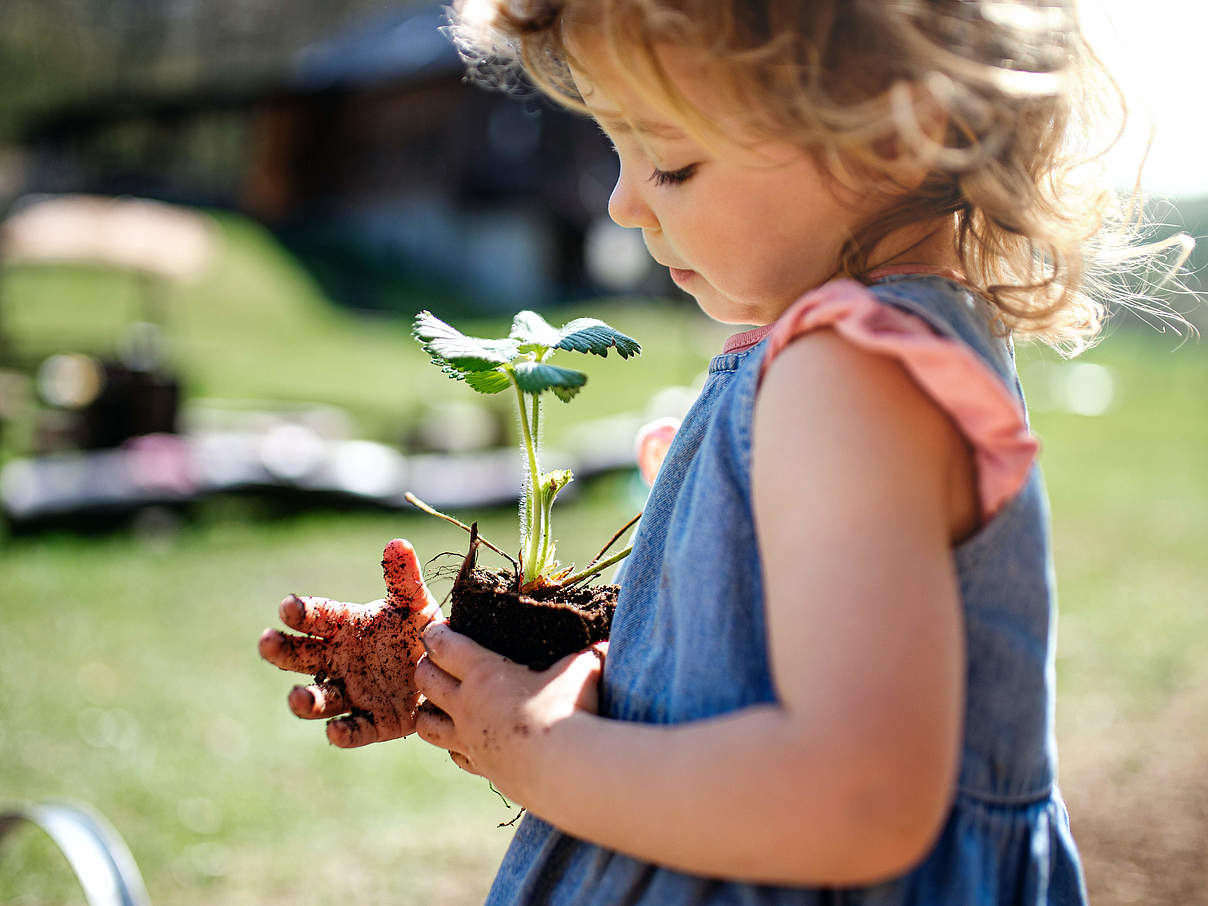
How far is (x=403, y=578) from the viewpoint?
4.65 feet

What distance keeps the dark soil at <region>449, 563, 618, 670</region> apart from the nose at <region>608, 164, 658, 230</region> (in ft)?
1.54

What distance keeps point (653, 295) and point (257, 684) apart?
20.4 metres

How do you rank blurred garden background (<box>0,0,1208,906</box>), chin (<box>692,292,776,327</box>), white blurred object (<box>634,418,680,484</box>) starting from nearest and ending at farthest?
chin (<box>692,292,776,327</box>), white blurred object (<box>634,418,680,484</box>), blurred garden background (<box>0,0,1208,906</box>)

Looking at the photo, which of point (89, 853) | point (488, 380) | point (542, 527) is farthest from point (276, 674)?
point (488, 380)

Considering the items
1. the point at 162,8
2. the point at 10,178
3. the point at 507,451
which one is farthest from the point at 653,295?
the point at 162,8

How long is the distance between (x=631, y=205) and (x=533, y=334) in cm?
21

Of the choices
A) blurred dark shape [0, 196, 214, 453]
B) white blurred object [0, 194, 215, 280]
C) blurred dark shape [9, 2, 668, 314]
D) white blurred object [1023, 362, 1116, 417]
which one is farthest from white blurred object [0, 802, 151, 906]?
blurred dark shape [9, 2, 668, 314]

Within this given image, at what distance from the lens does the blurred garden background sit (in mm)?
4266

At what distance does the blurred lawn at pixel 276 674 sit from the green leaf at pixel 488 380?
2783 mm

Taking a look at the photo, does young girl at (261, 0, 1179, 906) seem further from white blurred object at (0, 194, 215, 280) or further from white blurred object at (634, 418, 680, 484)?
white blurred object at (0, 194, 215, 280)

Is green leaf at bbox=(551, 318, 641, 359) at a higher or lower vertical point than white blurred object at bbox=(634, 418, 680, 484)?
higher

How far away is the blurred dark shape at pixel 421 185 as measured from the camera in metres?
24.1

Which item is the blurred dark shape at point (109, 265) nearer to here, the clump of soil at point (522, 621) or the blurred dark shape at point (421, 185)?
the blurred dark shape at point (421, 185)

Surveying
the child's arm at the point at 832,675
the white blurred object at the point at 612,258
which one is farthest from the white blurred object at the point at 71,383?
the white blurred object at the point at 612,258
